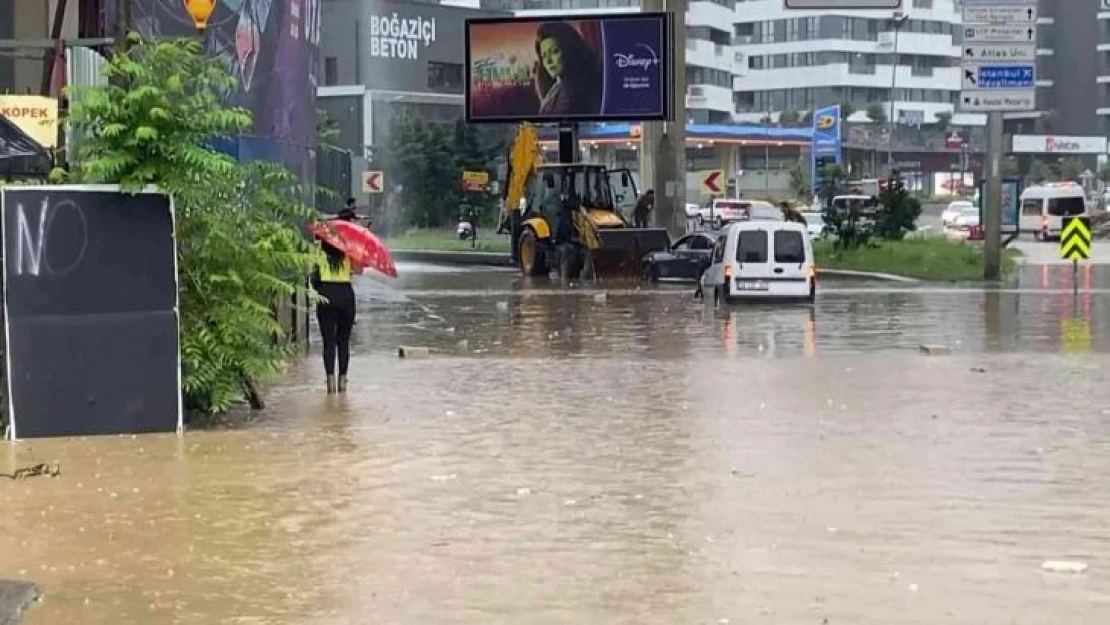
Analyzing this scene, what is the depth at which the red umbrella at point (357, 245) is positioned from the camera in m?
15.7

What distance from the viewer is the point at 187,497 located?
10445 millimetres

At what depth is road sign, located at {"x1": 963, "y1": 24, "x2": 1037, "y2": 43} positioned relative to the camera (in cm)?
3500

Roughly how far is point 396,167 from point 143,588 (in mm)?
67584

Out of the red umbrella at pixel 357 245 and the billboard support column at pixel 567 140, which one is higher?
the billboard support column at pixel 567 140

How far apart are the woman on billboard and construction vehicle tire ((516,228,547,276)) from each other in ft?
15.6

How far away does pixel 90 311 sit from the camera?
1280 centimetres

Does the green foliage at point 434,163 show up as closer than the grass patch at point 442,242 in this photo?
No


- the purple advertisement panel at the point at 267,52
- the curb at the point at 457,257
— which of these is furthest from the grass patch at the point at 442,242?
the purple advertisement panel at the point at 267,52

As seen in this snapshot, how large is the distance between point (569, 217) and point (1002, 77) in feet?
36.2

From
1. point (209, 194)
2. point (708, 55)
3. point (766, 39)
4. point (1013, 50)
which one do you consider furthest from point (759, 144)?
point (209, 194)

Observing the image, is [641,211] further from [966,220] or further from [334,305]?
[966,220]

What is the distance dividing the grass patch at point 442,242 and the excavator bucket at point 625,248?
15782 mm

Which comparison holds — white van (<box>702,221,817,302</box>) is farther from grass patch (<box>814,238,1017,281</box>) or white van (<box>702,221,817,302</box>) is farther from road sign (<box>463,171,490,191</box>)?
road sign (<box>463,171,490,191</box>)

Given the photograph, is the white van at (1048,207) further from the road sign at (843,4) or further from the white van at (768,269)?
the road sign at (843,4)
